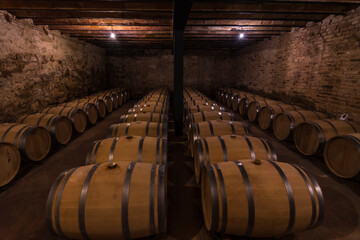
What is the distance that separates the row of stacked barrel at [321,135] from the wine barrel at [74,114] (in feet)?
19.6

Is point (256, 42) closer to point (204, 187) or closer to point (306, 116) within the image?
point (306, 116)

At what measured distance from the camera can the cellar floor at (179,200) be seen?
239cm

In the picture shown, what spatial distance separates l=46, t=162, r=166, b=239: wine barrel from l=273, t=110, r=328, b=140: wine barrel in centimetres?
432

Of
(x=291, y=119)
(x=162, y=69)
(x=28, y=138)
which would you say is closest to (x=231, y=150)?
(x=291, y=119)

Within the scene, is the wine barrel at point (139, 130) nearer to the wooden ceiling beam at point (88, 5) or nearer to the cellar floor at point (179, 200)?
the cellar floor at point (179, 200)

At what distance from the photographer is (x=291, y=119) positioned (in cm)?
497

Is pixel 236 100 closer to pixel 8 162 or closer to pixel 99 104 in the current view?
pixel 99 104

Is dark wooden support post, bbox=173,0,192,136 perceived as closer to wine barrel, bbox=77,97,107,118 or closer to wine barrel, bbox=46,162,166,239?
wine barrel, bbox=46,162,166,239

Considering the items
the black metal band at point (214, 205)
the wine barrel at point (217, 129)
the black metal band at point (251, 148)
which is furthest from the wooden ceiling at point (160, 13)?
the black metal band at point (214, 205)

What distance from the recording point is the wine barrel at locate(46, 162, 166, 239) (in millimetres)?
1763

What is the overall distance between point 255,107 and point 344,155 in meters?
3.92

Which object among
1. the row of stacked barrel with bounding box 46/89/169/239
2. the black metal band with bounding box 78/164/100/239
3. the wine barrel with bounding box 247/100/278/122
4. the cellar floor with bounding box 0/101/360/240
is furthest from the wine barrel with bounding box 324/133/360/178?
the black metal band with bounding box 78/164/100/239

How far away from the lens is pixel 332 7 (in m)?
4.86

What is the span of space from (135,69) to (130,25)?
7.05 metres
